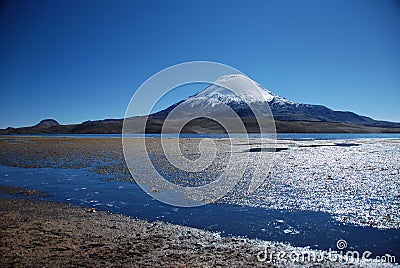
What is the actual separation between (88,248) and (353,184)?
609 inches

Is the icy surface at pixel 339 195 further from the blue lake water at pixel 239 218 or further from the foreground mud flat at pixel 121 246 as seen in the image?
the foreground mud flat at pixel 121 246

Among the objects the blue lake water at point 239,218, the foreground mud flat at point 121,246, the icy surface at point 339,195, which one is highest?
the icy surface at point 339,195

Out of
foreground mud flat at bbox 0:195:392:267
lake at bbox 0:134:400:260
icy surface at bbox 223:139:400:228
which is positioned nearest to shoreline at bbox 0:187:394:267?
foreground mud flat at bbox 0:195:392:267

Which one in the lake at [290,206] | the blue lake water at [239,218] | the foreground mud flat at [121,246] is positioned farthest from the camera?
the lake at [290,206]

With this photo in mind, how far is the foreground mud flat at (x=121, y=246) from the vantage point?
758cm

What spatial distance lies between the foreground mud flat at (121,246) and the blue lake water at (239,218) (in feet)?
2.63

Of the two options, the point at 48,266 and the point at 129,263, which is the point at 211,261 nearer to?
the point at 129,263

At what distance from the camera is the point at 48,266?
7328mm

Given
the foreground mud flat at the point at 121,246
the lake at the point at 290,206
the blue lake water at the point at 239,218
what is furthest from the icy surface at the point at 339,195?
the foreground mud flat at the point at 121,246

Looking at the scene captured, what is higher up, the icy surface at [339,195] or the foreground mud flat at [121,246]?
the icy surface at [339,195]

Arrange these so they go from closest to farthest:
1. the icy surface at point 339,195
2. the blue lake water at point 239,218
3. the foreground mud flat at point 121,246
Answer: the foreground mud flat at point 121,246, the blue lake water at point 239,218, the icy surface at point 339,195

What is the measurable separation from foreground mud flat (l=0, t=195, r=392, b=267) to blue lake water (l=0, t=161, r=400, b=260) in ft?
2.63

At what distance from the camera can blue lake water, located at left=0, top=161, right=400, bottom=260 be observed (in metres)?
9.17

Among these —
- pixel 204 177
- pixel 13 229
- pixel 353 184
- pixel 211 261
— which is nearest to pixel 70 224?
pixel 13 229
